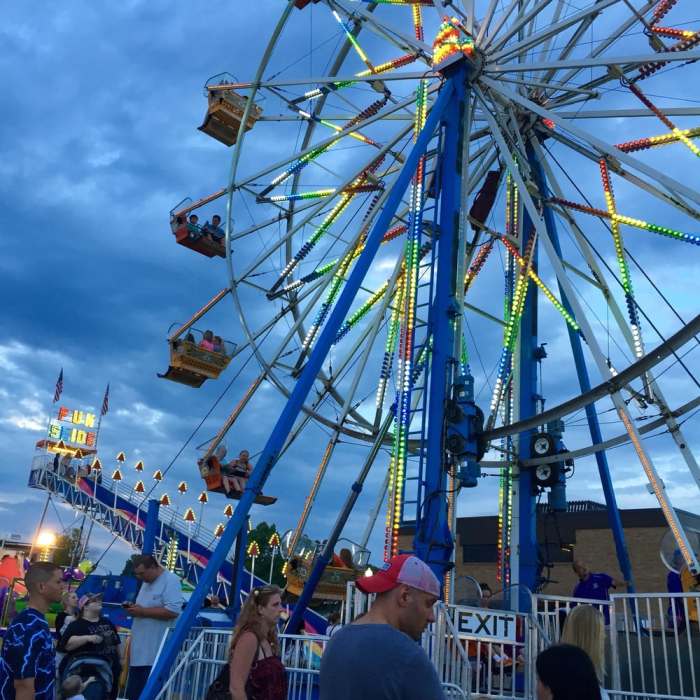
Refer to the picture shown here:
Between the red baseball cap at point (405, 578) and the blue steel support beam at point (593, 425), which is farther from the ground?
the blue steel support beam at point (593, 425)

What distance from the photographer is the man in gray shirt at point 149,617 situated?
7.39m

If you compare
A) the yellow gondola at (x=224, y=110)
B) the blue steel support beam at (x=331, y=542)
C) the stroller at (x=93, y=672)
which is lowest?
the stroller at (x=93, y=672)

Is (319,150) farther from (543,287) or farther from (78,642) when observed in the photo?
(78,642)

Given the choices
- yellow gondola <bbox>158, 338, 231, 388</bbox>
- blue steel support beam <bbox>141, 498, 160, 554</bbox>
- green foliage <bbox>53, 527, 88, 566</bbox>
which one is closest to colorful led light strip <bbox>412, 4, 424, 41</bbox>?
yellow gondola <bbox>158, 338, 231, 388</bbox>

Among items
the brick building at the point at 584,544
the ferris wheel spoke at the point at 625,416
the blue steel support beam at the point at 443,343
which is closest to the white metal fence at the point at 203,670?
the blue steel support beam at the point at 443,343

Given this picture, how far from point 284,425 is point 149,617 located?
11.6ft

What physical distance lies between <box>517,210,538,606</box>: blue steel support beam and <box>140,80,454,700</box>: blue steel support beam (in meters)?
5.00

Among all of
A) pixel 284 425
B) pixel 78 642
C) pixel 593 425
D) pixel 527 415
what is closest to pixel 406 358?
Answer: pixel 284 425

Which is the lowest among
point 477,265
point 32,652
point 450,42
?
point 32,652

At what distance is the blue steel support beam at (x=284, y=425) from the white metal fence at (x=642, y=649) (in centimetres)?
372

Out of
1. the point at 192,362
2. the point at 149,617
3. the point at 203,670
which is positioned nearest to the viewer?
the point at 149,617

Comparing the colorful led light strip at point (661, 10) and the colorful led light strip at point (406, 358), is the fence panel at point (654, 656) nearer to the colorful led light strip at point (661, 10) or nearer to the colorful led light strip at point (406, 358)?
the colorful led light strip at point (406, 358)

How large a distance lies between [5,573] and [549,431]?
18362 millimetres

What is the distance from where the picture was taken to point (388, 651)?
2.36 m
